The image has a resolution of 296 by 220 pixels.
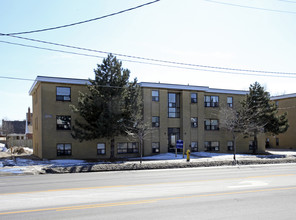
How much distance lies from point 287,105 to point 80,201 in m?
45.5

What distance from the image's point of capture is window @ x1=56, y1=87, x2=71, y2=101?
2788 cm

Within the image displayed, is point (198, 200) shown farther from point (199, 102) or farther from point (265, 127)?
point (265, 127)

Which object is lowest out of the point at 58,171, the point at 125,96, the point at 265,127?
the point at 58,171

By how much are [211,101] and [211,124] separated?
9.20 feet

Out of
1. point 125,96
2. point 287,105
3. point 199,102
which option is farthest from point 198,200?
point 287,105

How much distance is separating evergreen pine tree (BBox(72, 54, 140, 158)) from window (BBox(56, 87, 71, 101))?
224cm

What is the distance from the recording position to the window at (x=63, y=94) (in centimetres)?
2788

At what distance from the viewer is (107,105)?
25.3 meters

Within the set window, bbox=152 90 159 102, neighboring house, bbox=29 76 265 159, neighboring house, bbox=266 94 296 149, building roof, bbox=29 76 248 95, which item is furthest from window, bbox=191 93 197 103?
neighboring house, bbox=266 94 296 149

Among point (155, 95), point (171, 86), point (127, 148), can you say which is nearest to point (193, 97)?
point (171, 86)

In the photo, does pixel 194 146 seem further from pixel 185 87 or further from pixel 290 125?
pixel 290 125

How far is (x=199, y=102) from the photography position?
34.4m

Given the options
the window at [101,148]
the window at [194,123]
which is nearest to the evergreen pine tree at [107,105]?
the window at [101,148]

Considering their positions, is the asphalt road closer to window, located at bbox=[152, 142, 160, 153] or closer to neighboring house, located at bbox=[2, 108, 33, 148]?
window, located at bbox=[152, 142, 160, 153]
